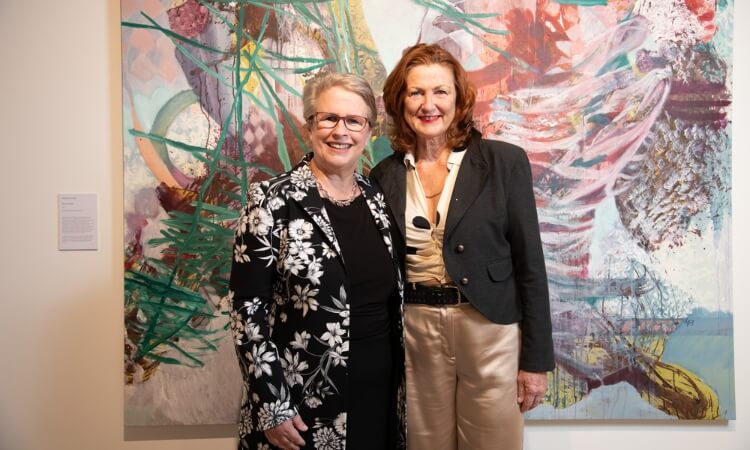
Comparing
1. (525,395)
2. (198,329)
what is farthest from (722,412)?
(198,329)

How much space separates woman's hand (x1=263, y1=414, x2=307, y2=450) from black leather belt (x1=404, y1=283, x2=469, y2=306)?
481 millimetres

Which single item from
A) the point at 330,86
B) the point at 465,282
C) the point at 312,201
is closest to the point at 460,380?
the point at 465,282

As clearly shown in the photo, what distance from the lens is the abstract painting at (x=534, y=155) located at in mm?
1972

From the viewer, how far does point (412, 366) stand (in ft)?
5.06

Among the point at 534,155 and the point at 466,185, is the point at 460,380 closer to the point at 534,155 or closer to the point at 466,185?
the point at 466,185

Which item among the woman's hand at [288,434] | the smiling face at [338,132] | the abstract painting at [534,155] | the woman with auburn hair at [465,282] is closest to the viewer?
the woman's hand at [288,434]

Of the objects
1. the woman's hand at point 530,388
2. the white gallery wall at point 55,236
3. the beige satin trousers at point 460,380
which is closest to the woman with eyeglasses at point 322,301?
the beige satin trousers at point 460,380

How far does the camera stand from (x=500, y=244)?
1.50 meters

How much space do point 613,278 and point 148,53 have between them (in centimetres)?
206

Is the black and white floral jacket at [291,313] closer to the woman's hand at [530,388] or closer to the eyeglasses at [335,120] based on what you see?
the eyeglasses at [335,120]

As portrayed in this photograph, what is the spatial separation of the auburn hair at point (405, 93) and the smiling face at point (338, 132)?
0.24m

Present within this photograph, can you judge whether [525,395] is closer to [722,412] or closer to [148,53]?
[722,412]

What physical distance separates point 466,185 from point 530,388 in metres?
0.64

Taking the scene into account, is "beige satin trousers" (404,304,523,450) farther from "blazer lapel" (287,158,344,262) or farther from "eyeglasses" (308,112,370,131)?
"eyeglasses" (308,112,370,131)
